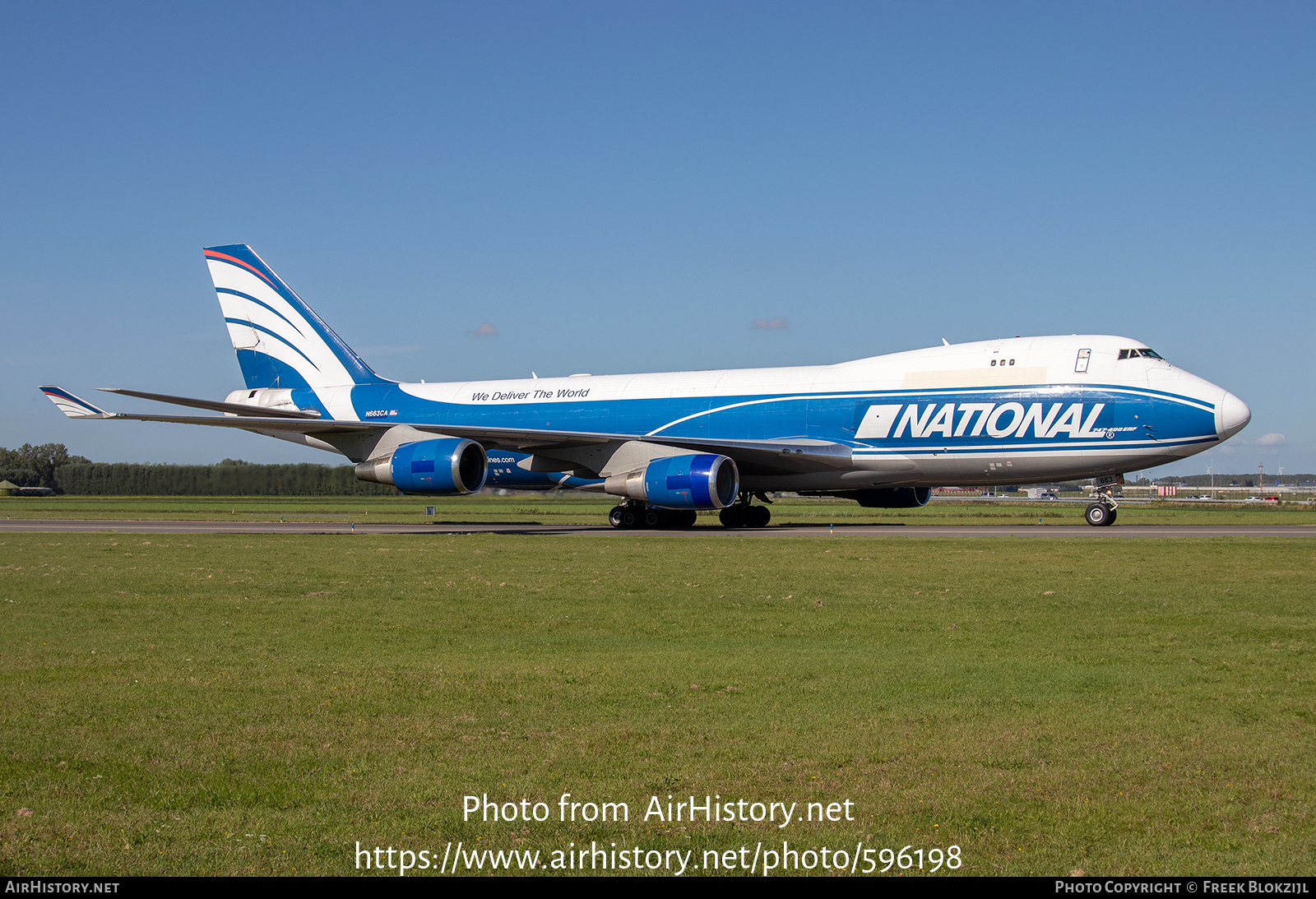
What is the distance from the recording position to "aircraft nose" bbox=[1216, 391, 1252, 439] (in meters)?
25.0

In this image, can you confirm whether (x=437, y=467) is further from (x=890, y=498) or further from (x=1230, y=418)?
(x=1230, y=418)

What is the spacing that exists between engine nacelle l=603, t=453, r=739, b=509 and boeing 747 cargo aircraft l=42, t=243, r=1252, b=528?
0.15 ft

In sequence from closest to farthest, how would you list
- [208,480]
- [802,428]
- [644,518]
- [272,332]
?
[802,428], [644,518], [272,332], [208,480]

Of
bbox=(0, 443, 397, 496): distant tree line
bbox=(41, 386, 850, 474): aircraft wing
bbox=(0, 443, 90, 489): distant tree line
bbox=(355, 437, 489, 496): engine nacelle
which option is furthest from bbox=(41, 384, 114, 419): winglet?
bbox=(0, 443, 90, 489): distant tree line

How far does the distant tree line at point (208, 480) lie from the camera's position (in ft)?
195

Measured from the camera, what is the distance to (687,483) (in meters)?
26.4

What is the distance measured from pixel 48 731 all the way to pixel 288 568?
1130 cm

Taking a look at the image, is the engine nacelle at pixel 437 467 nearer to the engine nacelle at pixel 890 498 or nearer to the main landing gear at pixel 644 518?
the main landing gear at pixel 644 518

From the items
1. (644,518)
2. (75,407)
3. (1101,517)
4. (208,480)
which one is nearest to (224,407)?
(75,407)

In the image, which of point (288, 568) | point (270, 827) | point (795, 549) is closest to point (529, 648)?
point (270, 827)

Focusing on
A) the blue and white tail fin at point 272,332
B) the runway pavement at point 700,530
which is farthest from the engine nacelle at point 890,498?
the blue and white tail fin at point 272,332

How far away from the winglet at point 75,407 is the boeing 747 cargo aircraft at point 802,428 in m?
0.05

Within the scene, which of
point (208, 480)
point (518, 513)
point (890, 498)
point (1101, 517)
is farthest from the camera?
point (208, 480)

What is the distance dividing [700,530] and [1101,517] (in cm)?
1112
